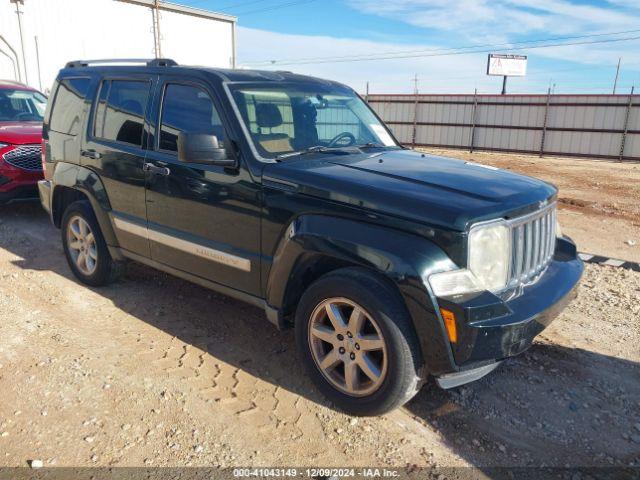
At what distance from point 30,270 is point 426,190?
444 centimetres

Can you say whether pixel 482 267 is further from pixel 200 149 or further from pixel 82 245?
pixel 82 245

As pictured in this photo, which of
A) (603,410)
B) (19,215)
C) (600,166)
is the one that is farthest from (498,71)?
(603,410)

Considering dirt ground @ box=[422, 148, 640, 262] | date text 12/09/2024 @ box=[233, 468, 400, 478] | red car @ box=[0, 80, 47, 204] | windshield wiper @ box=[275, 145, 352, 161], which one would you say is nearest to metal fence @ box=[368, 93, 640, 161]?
dirt ground @ box=[422, 148, 640, 262]

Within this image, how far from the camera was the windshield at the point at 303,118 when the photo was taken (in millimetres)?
3672

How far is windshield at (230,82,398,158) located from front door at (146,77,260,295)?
228 millimetres

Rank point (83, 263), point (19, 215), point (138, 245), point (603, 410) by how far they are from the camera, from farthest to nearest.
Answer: point (19, 215), point (83, 263), point (138, 245), point (603, 410)

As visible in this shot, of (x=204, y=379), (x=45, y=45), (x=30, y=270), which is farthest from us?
(x=45, y=45)

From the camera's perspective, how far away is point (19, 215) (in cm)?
802

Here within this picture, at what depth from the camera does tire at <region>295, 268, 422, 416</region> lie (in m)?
2.83

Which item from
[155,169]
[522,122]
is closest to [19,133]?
[155,169]

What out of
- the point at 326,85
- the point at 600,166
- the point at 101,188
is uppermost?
the point at 326,85

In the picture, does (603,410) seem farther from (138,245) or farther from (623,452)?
(138,245)

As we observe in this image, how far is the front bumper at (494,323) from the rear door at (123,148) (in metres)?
2.69

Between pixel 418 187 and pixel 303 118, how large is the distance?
1.30m
